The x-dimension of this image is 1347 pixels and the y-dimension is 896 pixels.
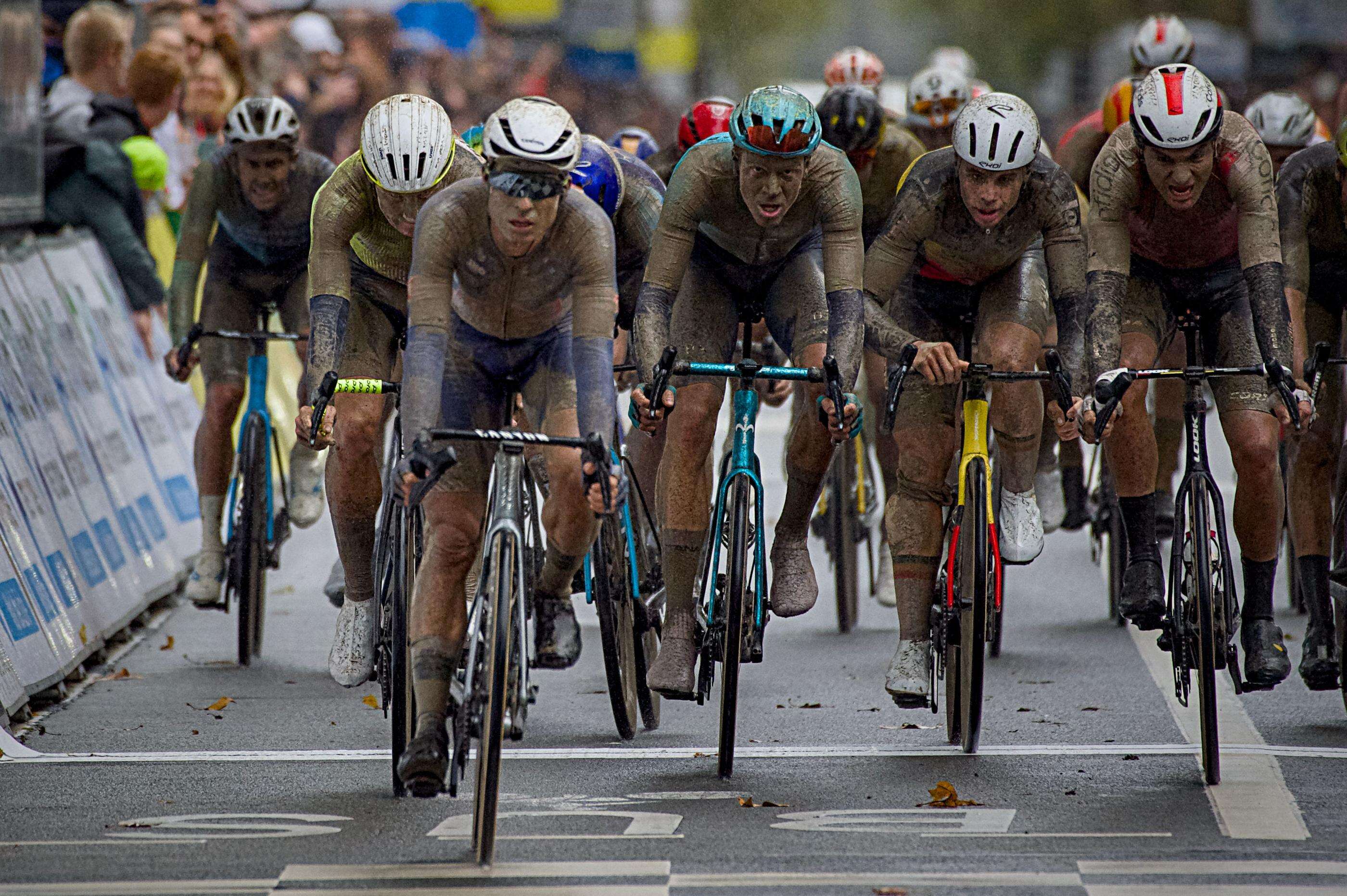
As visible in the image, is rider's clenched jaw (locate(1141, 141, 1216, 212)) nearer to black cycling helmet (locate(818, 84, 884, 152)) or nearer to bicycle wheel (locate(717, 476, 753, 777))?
bicycle wheel (locate(717, 476, 753, 777))

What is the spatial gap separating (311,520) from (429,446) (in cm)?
486

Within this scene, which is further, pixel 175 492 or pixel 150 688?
pixel 175 492

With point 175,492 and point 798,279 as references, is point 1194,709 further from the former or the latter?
point 175,492

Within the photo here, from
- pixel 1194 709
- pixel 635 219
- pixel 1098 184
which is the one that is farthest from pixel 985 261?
pixel 1194 709

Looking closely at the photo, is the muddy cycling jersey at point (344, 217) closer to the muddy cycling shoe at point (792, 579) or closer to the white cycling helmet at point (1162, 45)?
the muddy cycling shoe at point (792, 579)

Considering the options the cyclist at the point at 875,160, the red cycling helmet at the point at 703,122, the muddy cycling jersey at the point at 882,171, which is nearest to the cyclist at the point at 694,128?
the red cycling helmet at the point at 703,122

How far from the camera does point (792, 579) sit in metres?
7.99

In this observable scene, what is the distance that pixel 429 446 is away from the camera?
615 centimetres

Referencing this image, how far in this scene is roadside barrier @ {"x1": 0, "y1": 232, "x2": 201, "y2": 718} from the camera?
28.8ft

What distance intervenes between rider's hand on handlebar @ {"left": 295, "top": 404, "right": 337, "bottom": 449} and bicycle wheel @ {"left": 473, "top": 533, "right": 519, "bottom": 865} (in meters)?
1.12

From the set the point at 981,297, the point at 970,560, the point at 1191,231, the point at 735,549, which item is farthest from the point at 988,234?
the point at 735,549

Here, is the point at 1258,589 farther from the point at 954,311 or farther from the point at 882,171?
the point at 882,171

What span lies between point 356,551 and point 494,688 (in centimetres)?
220

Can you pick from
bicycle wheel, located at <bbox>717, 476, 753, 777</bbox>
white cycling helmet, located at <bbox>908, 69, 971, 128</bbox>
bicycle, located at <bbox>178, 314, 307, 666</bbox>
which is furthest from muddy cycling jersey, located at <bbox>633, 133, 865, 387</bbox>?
white cycling helmet, located at <bbox>908, 69, 971, 128</bbox>
